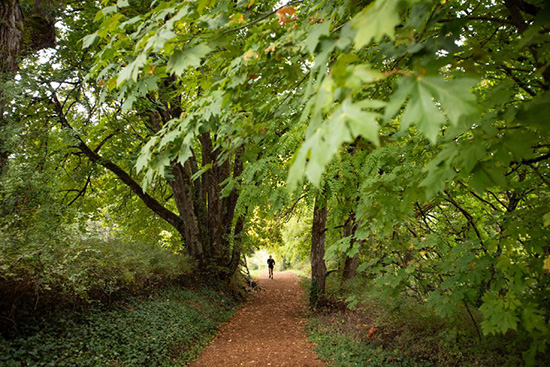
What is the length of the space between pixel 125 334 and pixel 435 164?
20.5ft

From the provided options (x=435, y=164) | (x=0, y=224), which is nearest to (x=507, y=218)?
(x=435, y=164)

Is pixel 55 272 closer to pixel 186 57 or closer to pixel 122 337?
pixel 122 337

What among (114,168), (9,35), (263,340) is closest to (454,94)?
(263,340)

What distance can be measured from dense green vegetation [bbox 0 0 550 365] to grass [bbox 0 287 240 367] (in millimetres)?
450

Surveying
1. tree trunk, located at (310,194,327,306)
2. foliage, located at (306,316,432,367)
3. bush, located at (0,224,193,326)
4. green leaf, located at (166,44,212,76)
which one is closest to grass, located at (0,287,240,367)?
bush, located at (0,224,193,326)

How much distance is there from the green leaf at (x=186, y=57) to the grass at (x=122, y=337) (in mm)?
4729

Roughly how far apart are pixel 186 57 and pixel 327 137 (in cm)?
126

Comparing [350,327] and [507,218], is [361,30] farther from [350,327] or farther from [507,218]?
[350,327]

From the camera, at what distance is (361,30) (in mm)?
1126

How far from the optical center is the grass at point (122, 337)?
4.54 m

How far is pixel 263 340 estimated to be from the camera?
8.23 m

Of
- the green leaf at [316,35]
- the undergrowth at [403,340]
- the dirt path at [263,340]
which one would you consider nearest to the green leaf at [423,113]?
the green leaf at [316,35]

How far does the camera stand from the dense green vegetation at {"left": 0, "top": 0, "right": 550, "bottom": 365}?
146 cm

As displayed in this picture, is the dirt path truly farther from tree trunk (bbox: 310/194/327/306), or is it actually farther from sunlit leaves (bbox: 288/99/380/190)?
sunlit leaves (bbox: 288/99/380/190)
